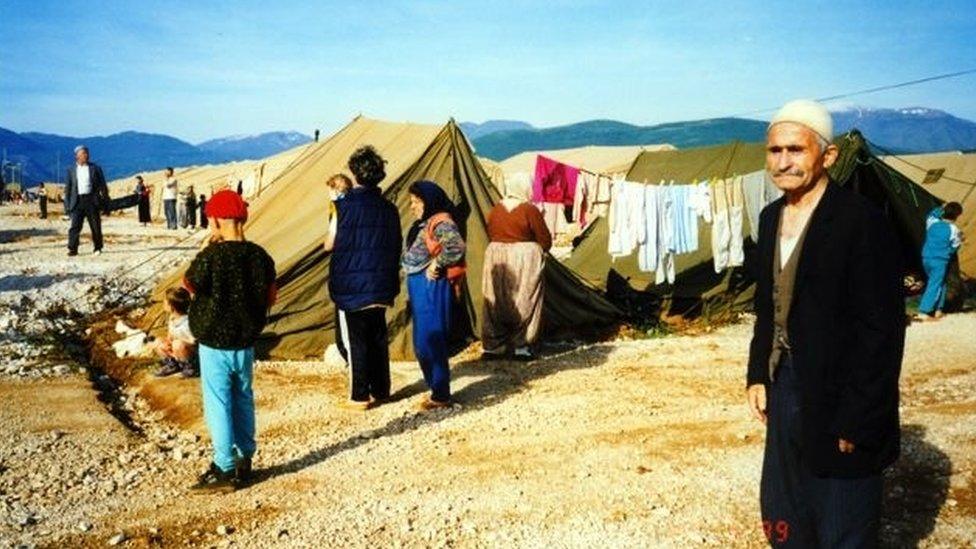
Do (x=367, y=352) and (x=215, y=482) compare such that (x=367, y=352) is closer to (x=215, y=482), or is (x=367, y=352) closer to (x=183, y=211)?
(x=215, y=482)

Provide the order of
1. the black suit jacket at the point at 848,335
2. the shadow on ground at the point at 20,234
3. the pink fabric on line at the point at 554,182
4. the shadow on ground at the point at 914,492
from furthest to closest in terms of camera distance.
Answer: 1. the shadow on ground at the point at 20,234
2. the pink fabric on line at the point at 554,182
3. the shadow on ground at the point at 914,492
4. the black suit jacket at the point at 848,335

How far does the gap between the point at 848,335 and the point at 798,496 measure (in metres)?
0.64

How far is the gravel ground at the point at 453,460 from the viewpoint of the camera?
378 centimetres

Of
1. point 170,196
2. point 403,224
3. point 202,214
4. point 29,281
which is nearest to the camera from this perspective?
point 403,224

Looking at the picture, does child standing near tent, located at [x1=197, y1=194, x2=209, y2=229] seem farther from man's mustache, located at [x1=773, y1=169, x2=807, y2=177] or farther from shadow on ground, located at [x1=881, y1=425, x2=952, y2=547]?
man's mustache, located at [x1=773, y1=169, x2=807, y2=177]

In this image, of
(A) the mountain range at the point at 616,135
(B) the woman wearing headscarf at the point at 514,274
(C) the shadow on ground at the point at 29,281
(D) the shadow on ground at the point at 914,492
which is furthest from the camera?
(A) the mountain range at the point at 616,135

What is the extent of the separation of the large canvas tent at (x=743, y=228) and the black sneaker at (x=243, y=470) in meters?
7.22

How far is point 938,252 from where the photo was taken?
32.6 feet

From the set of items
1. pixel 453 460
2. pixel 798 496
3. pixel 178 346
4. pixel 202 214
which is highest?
pixel 202 214

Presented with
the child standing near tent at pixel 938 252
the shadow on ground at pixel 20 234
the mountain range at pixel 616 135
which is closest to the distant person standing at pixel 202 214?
the shadow on ground at pixel 20 234

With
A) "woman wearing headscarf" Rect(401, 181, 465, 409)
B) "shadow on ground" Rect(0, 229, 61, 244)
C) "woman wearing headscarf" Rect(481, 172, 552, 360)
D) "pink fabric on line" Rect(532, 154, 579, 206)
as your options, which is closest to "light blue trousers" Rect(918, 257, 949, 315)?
"pink fabric on line" Rect(532, 154, 579, 206)

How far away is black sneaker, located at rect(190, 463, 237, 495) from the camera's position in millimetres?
4176

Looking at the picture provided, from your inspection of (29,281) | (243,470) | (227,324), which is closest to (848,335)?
(227,324)

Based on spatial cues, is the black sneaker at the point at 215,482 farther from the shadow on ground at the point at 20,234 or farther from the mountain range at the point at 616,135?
the mountain range at the point at 616,135
